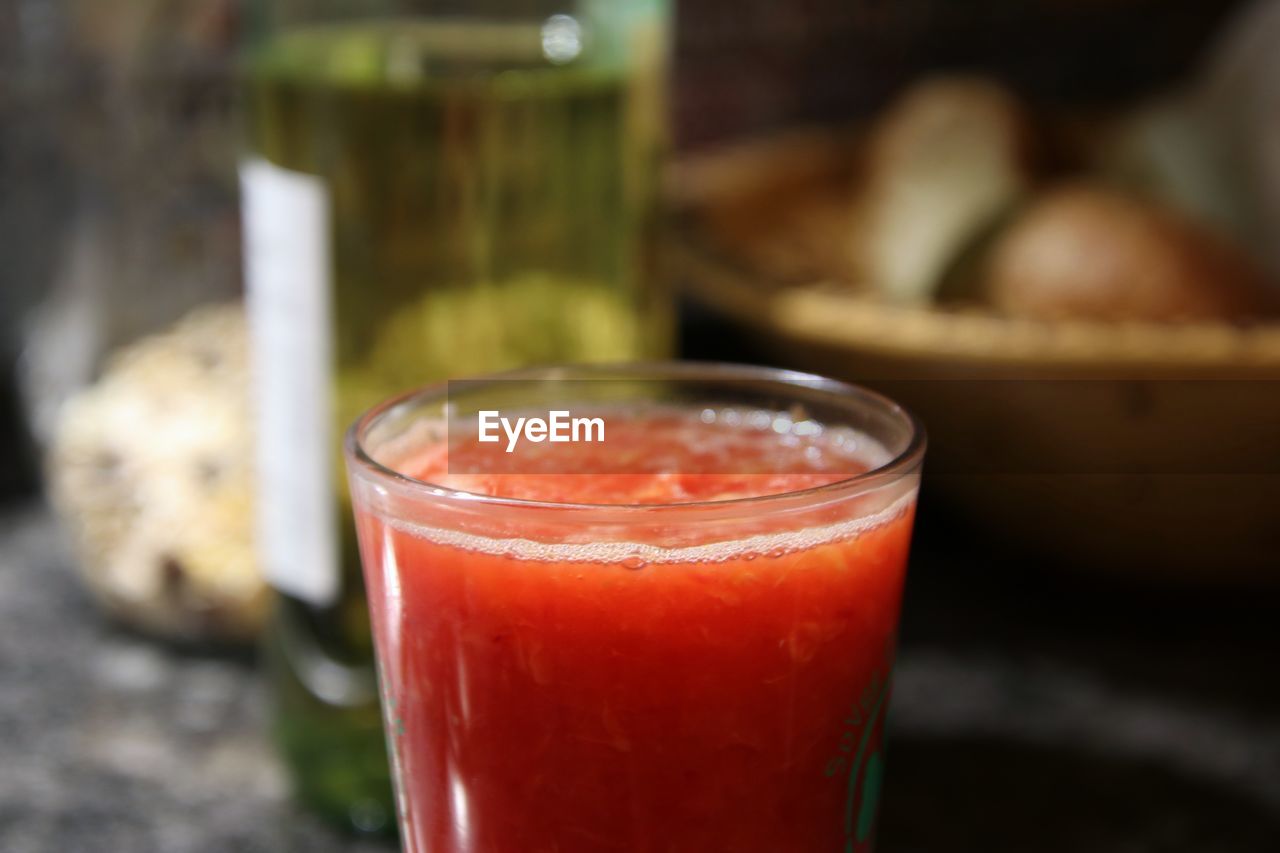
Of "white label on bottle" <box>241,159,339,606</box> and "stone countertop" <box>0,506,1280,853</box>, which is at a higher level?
"white label on bottle" <box>241,159,339,606</box>

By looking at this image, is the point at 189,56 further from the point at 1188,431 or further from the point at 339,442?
the point at 1188,431

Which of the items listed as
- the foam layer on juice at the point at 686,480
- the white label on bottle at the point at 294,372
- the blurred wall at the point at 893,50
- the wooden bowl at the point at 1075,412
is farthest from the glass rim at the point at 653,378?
the blurred wall at the point at 893,50

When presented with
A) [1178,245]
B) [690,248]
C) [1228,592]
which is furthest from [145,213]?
[1228,592]

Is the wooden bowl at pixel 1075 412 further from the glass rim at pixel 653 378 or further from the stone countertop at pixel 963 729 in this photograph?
the glass rim at pixel 653 378

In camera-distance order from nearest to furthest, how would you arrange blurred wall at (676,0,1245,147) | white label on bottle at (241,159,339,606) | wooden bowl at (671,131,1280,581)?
1. white label on bottle at (241,159,339,606)
2. wooden bowl at (671,131,1280,581)
3. blurred wall at (676,0,1245,147)

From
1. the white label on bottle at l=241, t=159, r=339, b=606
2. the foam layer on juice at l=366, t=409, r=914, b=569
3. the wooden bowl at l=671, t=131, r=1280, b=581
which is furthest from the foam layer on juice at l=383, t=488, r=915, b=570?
the wooden bowl at l=671, t=131, r=1280, b=581

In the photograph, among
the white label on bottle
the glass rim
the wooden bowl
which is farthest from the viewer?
the wooden bowl

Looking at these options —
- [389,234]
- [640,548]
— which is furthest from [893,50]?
[640,548]

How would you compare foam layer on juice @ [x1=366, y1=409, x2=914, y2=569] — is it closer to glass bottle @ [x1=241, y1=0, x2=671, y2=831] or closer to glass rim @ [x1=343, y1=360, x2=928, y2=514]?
glass rim @ [x1=343, y1=360, x2=928, y2=514]

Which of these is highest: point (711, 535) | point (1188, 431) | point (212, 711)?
point (711, 535)
